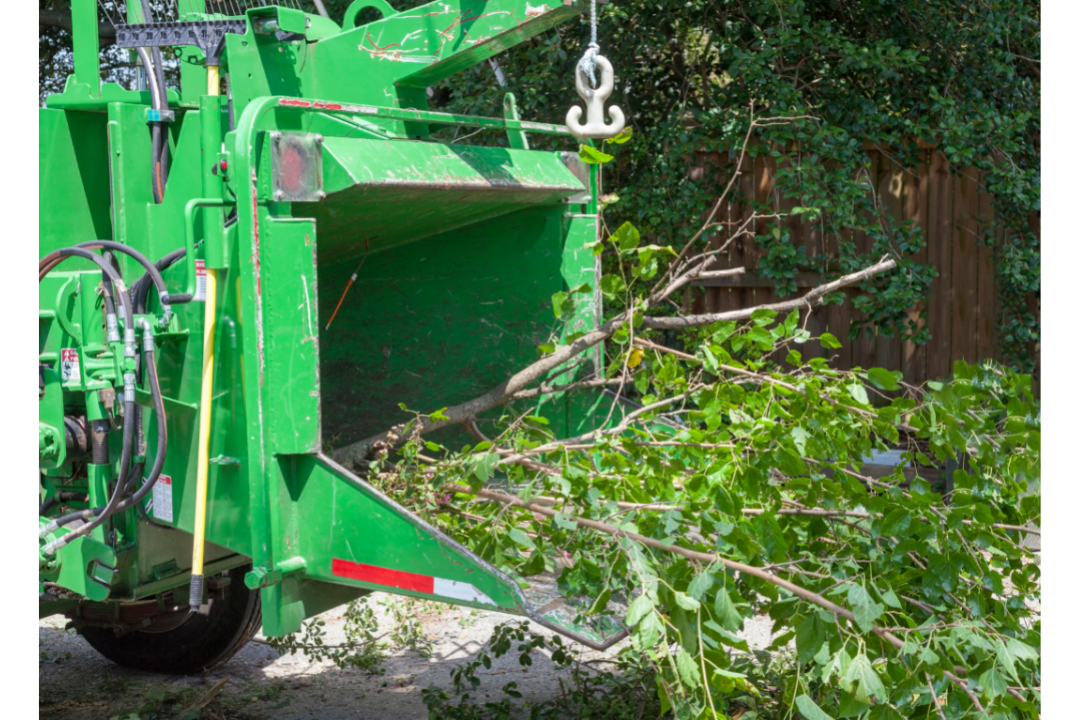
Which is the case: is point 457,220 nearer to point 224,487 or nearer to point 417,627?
point 224,487

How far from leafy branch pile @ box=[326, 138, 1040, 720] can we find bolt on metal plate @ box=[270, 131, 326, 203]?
2.72ft

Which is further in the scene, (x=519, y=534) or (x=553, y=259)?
(x=553, y=259)

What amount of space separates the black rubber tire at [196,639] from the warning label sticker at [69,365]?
116 cm

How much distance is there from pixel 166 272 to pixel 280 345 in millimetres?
499

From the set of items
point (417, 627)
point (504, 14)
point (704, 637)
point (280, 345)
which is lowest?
point (417, 627)

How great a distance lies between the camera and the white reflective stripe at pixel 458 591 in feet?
8.76

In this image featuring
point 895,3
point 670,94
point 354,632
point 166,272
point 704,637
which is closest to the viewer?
point 704,637

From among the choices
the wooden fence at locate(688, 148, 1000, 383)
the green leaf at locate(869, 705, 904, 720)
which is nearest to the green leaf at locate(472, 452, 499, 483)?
the green leaf at locate(869, 705, 904, 720)

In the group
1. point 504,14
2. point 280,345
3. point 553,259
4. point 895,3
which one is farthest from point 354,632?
point 895,3

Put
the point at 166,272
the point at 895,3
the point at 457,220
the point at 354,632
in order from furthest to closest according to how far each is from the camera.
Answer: the point at 895,3 → the point at 354,632 → the point at 457,220 → the point at 166,272

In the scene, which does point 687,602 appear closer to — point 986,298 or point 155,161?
point 155,161

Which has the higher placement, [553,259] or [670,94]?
[670,94]

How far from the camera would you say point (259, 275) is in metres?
2.77

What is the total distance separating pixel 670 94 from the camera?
6629mm
